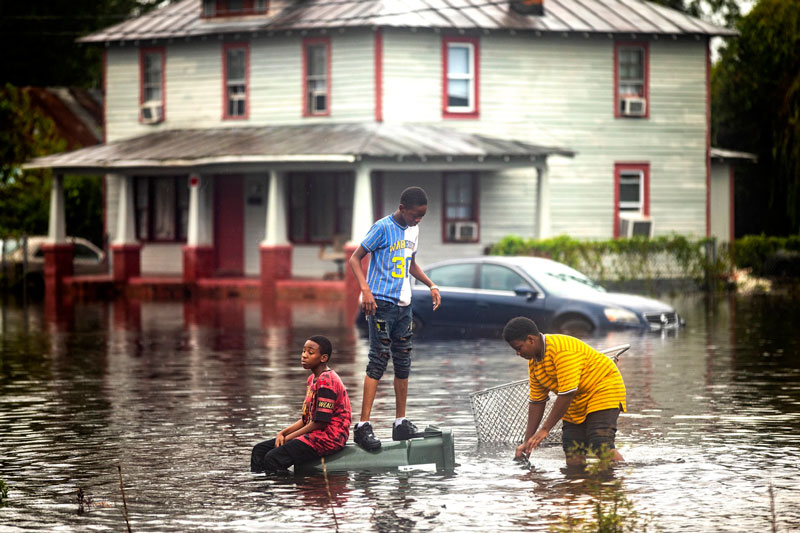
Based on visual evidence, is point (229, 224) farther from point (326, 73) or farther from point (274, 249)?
point (326, 73)

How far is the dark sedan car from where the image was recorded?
70.6ft

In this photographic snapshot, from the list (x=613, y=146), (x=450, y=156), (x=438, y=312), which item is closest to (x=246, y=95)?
(x=450, y=156)

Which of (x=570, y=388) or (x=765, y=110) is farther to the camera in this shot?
(x=765, y=110)

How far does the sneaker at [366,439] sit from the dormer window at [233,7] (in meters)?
28.9

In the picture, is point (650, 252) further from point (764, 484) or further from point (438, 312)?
point (764, 484)

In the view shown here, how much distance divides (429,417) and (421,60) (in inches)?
958

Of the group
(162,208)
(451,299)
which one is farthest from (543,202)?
(451,299)

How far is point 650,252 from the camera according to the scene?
3431 cm

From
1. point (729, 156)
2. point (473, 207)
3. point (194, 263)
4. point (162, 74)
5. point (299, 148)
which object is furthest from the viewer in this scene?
point (729, 156)

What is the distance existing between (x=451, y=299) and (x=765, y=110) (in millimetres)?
24995

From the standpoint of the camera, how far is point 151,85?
132ft

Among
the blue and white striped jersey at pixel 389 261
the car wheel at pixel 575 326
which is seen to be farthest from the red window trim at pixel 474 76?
the blue and white striped jersey at pixel 389 261

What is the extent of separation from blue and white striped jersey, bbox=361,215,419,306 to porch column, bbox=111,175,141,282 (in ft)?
88.2

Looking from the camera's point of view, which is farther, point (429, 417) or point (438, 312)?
point (438, 312)
